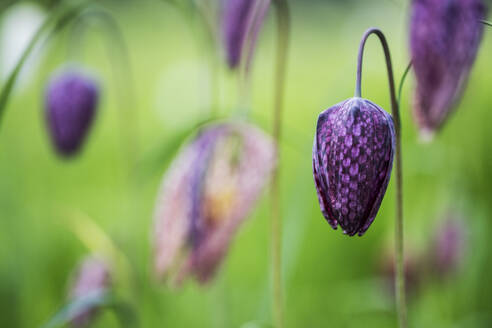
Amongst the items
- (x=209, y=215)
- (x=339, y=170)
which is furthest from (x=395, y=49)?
(x=339, y=170)

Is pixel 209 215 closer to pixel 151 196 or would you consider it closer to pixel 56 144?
pixel 56 144

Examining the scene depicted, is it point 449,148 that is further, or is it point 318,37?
point 318,37

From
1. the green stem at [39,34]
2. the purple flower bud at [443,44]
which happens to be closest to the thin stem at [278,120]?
the purple flower bud at [443,44]

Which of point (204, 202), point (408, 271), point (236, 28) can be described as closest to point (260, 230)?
point (408, 271)

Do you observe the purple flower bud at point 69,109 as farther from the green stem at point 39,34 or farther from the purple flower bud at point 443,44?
the purple flower bud at point 443,44

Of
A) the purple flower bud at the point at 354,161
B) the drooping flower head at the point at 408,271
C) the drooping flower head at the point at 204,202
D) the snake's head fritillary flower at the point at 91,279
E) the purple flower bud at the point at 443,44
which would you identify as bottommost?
the drooping flower head at the point at 408,271

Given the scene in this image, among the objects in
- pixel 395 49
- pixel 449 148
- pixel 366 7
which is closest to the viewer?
pixel 449 148

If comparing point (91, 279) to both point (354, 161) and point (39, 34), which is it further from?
point (354, 161)
